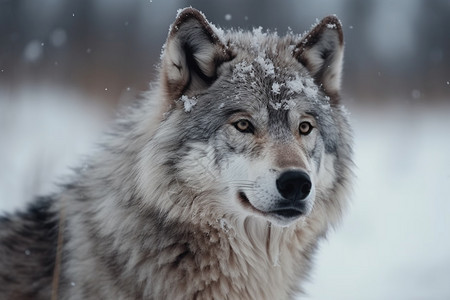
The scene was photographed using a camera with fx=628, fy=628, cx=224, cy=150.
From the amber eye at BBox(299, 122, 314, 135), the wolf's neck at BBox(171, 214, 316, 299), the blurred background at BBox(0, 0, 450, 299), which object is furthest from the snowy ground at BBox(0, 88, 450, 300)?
the amber eye at BBox(299, 122, 314, 135)

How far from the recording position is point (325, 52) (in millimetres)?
4328

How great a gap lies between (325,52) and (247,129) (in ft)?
3.17

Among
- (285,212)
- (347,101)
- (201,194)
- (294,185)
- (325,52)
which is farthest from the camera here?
(347,101)

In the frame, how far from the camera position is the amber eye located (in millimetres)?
3873

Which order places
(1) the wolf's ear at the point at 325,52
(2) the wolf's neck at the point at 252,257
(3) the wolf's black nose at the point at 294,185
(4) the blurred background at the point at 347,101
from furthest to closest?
(4) the blurred background at the point at 347,101 < (1) the wolf's ear at the point at 325,52 < (2) the wolf's neck at the point at 252,257 < (3) the wolf's black nose at the point at 294,185

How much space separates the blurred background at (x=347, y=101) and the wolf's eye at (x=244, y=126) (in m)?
1.85

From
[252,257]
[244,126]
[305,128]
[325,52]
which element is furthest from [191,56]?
[252,257]

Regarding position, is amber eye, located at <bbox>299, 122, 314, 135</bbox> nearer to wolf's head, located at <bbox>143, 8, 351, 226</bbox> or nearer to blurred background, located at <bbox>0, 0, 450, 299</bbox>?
wolf's head, located at <bbox>143, 8, 351, 226</bbox>

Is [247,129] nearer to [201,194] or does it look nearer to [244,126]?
[244,126]

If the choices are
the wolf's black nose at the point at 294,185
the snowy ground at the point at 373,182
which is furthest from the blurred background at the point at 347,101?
the wolf's black nose at the point at 294,185

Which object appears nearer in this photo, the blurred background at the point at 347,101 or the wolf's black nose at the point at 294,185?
the wolf's black nose at the point at 294,185

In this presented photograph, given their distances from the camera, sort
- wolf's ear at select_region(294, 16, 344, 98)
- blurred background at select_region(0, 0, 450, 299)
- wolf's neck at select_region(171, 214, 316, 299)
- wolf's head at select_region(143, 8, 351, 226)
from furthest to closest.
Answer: blurred background at select_region(0, 0, 450, 299), wolf's ear at select_region(294, 16, 344, 98), wolf's neck at select_region(171, 214, 316, 299), wolf's head at select_region(143, 8, 351, 226)

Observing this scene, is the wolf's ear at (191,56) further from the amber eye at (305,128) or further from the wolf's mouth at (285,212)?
the wolf's mouth at (285,212)

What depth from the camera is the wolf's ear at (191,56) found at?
150 inches
